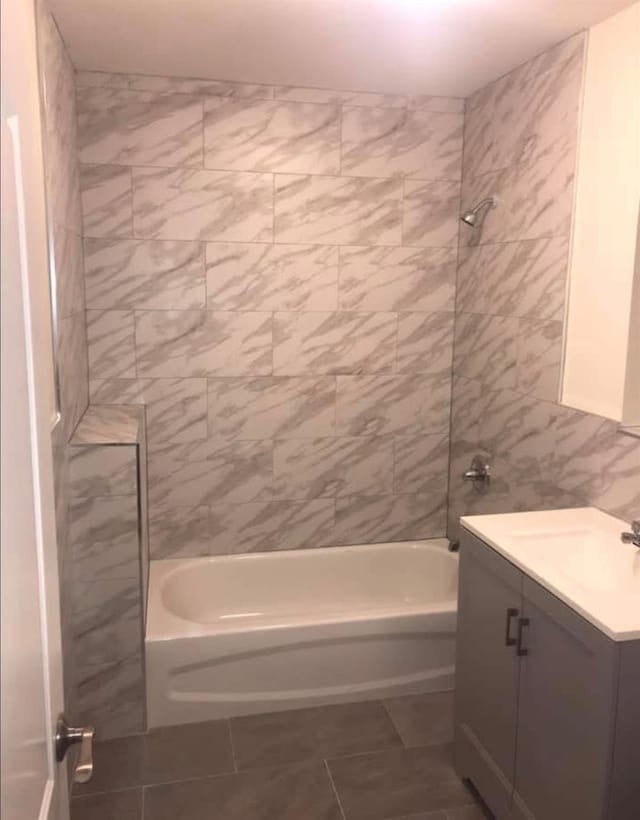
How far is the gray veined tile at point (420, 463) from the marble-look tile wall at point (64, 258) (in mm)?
1516

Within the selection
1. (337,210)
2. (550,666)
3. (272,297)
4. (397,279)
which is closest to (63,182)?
(272,297)

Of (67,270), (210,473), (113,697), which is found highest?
(67,270)

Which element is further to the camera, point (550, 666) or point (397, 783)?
point (397, 783)

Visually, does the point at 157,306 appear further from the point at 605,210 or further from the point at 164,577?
the point at 605,210

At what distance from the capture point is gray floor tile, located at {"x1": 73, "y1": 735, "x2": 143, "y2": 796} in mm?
2293

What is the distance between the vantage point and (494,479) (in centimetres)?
299

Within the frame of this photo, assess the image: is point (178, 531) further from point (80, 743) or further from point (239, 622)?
point (80, 743)

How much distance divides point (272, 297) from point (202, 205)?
1.62 ft

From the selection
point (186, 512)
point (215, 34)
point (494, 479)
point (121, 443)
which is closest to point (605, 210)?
point (494, 479)

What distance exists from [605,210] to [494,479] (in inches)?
47.8

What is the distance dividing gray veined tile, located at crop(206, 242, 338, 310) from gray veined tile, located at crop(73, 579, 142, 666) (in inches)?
50.4

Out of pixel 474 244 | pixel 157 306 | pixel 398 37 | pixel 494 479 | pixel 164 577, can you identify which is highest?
pixel 398 37

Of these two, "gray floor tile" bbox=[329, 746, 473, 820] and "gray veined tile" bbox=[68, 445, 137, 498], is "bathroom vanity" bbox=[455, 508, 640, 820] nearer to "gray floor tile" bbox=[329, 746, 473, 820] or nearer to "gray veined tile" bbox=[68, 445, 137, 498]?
"gray floor tile" bbox=[329, 746, 473, 820]

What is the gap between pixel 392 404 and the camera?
11.0 feet
